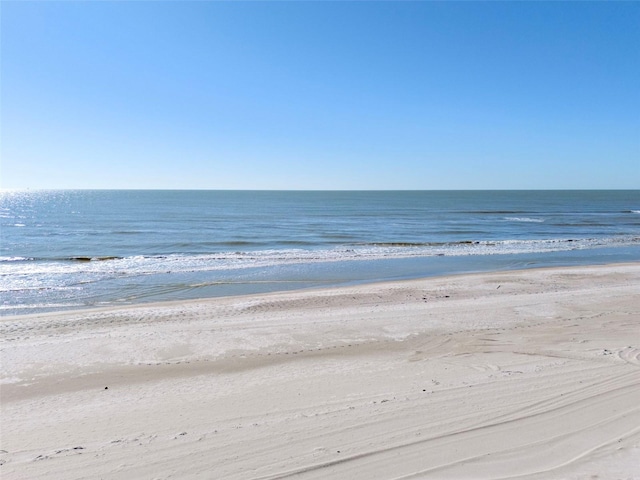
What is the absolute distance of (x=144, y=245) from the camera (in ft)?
101

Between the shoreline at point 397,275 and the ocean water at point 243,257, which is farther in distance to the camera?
the ocean water at point 243,257

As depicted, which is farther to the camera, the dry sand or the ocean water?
the ocean water

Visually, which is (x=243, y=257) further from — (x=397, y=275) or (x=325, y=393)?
(x=325, y=393)

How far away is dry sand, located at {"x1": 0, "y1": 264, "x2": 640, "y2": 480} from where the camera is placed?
4.61 m

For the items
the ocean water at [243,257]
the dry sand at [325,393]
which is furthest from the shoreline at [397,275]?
the dry sand at [325,393]

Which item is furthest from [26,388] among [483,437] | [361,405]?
[483,437]

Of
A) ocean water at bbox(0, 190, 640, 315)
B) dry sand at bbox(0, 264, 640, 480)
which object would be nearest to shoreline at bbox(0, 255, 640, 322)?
ocean water at bbox(0, 190, 640, 315)

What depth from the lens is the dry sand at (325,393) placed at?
15.1 ft

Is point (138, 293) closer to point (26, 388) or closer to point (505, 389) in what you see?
point (26, 388)

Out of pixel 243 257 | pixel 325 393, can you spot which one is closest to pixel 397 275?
pixel 243 257

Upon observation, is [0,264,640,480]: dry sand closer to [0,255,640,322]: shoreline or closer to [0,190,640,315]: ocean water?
[0,255,640,322]: shoreline

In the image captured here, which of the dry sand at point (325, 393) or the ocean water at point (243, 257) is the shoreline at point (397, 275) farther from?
the dry sand at point (325, 393)

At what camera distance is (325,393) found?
641 centimetres

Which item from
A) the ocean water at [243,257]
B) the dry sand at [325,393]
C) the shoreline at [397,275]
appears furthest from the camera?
the ocean water at [243,257]
